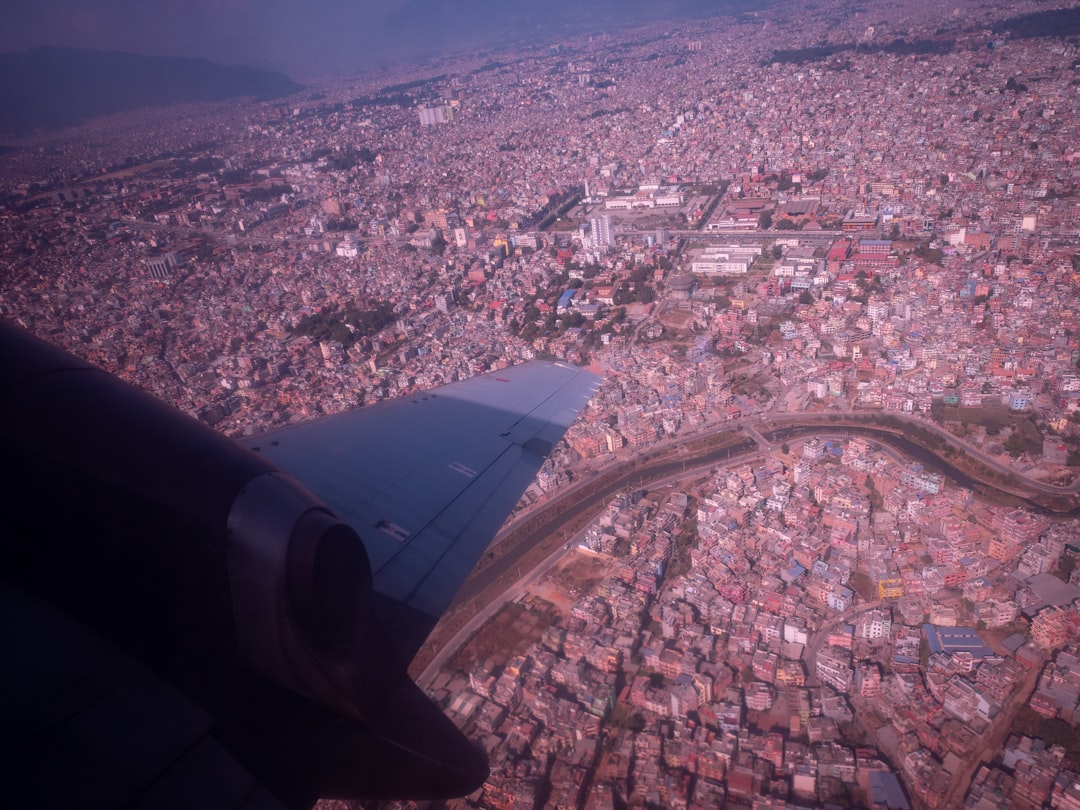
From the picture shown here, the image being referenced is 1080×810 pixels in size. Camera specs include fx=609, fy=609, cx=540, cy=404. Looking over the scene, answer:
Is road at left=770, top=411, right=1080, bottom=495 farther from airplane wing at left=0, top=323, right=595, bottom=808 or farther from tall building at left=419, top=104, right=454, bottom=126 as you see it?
tall building at left=419, top=104, right=454, bottom=126

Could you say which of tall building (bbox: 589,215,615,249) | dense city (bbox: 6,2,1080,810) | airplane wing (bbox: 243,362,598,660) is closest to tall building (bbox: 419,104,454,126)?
dense city (bbox: 6,2,1080,810)

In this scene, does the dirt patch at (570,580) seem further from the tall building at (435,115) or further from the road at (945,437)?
the tall building at (435,115)

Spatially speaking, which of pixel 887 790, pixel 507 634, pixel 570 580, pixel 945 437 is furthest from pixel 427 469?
pixel 945 437

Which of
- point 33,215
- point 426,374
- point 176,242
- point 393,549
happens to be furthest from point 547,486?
point 176,242

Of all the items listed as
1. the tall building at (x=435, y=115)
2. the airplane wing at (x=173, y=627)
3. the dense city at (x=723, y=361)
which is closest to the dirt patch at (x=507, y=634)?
the dense city at (x=723, y=361)

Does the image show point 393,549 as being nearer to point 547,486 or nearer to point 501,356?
point 547,486

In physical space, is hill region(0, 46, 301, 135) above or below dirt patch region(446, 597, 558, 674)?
above
